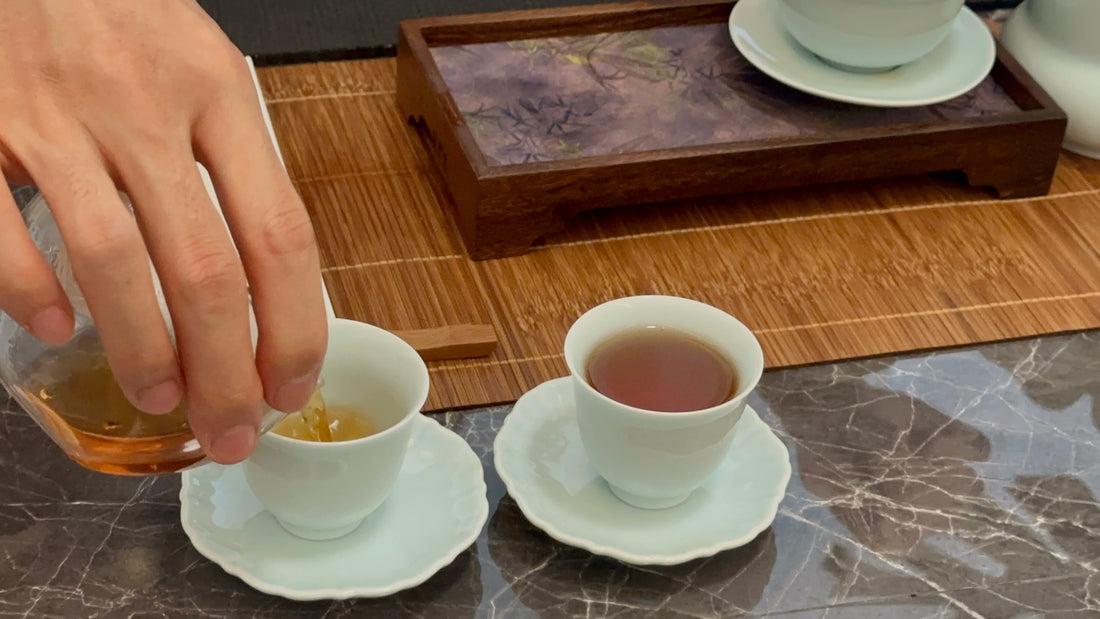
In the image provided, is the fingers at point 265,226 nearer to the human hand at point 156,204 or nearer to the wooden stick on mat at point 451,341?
the human hand at point 156,204

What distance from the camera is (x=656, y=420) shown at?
2.72 feet

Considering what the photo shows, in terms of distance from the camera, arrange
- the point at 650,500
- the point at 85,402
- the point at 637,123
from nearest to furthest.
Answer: the point at 85,402 < the point at 650,500 < the point at 637,123

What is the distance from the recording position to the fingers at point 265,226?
0.55m

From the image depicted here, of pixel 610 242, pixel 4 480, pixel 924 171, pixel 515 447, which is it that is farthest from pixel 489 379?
pixel 924 171

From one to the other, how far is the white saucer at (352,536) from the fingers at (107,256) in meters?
0.31

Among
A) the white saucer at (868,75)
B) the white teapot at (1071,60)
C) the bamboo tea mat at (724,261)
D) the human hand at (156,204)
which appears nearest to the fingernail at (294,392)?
the human hand at (156,204)

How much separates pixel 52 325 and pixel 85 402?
156mm

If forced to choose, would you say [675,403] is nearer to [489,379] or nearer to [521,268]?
[489,379]

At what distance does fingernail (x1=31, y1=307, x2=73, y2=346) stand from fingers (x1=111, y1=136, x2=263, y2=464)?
41 mm

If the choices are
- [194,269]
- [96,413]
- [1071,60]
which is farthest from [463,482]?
[1071,60]

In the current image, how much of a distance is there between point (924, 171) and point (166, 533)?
0.82 metres

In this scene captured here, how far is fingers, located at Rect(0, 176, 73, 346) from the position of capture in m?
0.50

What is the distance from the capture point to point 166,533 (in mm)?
880

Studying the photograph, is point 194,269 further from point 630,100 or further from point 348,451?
point 630,100
